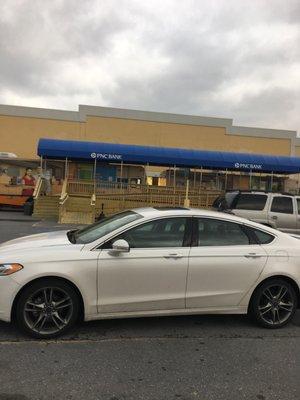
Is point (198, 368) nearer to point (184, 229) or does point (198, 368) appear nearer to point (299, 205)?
point (184, 229)

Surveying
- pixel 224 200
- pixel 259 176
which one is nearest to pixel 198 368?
pixel 224 200

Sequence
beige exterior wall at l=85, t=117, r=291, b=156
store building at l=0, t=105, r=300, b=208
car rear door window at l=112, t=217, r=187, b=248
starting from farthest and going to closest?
beige exterior wall at l=85, t=117, r=291, b=156 < store building at l=0, t=105, r=300, b=208 < car rear door window at l=112, t=217, r=187, b=248

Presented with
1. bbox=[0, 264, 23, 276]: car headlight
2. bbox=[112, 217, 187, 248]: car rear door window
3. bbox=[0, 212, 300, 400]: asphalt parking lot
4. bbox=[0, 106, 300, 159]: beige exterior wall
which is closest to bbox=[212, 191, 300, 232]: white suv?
bbox=[0, 212, 300, 400]: asphalt parking lot

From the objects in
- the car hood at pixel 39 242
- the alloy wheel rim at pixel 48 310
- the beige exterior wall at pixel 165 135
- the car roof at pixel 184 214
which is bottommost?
the alloy wheel rim at pixel 48 310

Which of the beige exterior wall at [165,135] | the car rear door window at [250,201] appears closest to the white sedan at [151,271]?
the car rear door window at [250,201]

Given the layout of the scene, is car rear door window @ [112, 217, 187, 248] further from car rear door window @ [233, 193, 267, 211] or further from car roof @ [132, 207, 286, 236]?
car rear door window @ [233, 193, 267, 211]

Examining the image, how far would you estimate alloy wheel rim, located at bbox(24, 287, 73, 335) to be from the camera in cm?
494

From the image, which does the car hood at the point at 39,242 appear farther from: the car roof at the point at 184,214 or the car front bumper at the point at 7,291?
the car roof at the point at 184,214

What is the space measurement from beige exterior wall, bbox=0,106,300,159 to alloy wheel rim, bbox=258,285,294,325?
122 feet

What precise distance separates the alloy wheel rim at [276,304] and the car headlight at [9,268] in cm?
294

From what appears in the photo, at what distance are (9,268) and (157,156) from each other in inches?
810

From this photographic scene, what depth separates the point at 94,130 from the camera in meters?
42.1

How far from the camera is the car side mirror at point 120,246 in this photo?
5.08 meters

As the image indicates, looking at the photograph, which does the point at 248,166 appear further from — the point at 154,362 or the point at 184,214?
the point at 154,362
